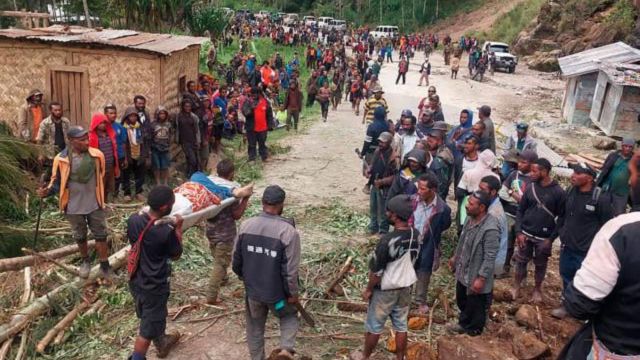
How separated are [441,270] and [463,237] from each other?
1.81m

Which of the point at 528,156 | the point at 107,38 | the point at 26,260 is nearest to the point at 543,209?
the point at 528,156

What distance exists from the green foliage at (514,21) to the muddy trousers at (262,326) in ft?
125

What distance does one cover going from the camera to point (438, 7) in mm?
54219

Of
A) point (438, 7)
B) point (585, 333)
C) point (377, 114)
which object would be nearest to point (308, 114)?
point (377, 114)

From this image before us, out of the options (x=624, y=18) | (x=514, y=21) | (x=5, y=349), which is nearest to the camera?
(x=5, y=349)

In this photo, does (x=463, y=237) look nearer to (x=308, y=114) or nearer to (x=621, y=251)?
(x=621, y=251)

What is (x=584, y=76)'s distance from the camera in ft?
56.2

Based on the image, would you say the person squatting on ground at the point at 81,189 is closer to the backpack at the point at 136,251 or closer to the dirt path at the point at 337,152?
the dirt path at the point at 337,152

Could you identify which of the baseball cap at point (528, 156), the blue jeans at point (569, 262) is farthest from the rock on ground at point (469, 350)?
the baseball cap at point (528, 156)

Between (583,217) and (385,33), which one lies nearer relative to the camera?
(583,217)

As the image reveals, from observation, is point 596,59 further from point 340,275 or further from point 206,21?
point 206,21

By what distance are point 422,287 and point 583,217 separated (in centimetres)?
182

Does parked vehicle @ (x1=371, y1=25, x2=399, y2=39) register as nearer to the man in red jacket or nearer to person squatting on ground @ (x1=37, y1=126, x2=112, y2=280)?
the man in red jacket

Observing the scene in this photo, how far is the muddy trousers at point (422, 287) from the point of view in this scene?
5.85 metres
